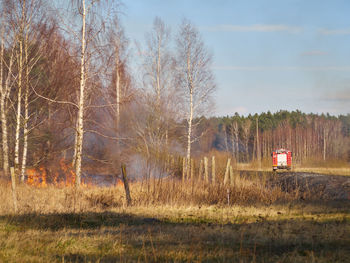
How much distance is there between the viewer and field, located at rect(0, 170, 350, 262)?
6512mm

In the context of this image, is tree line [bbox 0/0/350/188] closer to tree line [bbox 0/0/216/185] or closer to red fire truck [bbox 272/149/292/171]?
tree line [bbox 0/0/216/185]

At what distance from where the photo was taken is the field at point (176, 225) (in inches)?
256

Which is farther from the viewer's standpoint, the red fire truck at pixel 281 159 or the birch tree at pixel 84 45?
the red fire truck at pixel 281 159

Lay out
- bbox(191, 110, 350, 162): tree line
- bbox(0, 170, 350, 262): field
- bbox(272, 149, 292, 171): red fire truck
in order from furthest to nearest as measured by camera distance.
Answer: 1. bbox(191, 110, 350, 162): tree line
2. bbox(272, 149, 292, 171): red fire truck
3. bbox(0, 170, 350, 262): field

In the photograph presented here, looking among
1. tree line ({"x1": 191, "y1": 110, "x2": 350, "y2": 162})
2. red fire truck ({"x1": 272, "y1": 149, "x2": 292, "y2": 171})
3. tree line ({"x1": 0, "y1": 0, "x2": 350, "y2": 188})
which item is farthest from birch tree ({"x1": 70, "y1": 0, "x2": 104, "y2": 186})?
tree line ({"x1": 191, "y1": 110, "x2": 350, "y2": 162})

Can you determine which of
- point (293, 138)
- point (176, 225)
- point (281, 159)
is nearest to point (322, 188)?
point (176, 225)

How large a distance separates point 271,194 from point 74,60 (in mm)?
8345

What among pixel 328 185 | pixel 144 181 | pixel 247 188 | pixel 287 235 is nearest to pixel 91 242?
pixel 287 235

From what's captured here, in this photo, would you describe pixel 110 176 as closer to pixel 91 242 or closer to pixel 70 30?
pixel 70 30

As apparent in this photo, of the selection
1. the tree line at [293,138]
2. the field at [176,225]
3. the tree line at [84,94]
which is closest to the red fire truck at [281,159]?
the tree line at [84,94]

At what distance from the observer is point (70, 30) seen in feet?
46.9

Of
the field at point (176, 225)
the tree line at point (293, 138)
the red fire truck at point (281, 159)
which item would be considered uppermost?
the tree line at point (293, 138)

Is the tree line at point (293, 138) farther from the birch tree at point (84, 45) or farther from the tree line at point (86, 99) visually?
the birch tree at point (84, 45)

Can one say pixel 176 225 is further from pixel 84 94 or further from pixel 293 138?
pixel 293 138
